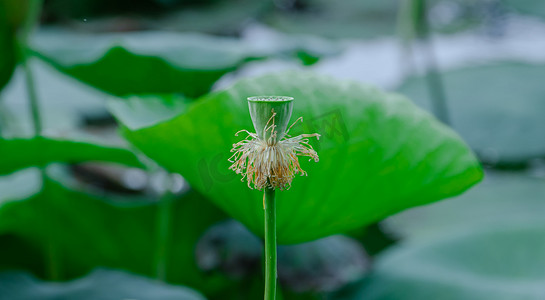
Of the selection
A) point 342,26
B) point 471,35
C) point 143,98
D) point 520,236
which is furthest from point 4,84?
point 471,35

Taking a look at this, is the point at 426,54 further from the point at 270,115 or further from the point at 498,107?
the point at 270,115

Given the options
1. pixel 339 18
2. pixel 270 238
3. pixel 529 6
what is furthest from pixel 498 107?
pixel 270 238

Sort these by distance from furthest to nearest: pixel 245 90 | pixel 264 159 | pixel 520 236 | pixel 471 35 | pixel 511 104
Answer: pixel 471 35, pixel 511 104, pixel 520 236, pixel 245 90, pixel 264 159

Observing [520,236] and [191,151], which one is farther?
[520,236]

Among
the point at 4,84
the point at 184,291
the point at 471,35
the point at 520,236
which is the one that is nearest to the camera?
the point at 184,291

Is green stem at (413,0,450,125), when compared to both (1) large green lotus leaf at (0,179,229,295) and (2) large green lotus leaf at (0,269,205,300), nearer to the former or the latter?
(1) large green lotus leaf at (0,179,229,295)

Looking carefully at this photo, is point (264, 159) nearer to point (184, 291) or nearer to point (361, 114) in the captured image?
point (361, 114)

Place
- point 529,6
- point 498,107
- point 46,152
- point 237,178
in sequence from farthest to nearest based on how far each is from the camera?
point 529,6, point 498,107, point 46,152, point 237,178
